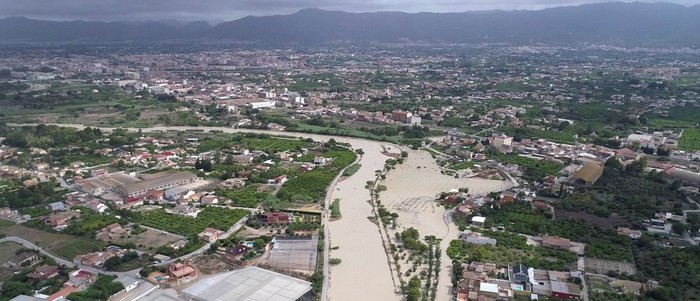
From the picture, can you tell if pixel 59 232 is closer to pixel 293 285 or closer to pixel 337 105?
pixel 293 285

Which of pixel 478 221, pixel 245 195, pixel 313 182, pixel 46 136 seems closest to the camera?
pixel 478 221

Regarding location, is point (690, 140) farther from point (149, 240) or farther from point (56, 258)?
point (56, 258)

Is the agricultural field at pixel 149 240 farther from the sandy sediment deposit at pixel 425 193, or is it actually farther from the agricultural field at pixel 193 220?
the sandy sediment deposit at pixel 425 193

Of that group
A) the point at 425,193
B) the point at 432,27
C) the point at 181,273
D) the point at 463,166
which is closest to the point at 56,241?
the point at 181,273

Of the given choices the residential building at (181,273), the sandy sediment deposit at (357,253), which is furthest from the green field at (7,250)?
the sandy sediment deposit at (357,253)

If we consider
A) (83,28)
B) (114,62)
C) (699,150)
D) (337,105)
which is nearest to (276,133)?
(337,105)
